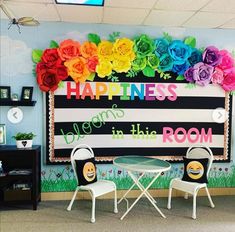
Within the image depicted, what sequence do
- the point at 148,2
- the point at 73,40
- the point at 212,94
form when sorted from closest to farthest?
1. the point at 148,2
2. the point at 73,40
3. the point at 212,94

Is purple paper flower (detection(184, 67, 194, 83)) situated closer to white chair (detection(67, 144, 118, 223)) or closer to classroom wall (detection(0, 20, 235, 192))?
classroom wall (detection(0, 20, 235, 192))

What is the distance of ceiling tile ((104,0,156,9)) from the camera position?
10.3ft

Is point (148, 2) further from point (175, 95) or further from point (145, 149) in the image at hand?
point (145, 149)

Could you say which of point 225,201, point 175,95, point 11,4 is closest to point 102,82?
point 175,95

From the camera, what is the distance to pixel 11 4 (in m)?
3.26

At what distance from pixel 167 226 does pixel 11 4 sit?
3163mm

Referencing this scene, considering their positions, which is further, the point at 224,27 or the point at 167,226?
the point at 224,27

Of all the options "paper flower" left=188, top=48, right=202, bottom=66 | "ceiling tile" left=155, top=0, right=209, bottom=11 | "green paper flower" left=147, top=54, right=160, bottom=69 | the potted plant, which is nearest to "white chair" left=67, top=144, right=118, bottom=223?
the potted plant

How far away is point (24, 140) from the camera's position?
3.63 meters

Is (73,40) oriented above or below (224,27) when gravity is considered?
below

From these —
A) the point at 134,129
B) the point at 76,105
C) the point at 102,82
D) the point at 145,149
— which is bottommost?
the point at 145,149

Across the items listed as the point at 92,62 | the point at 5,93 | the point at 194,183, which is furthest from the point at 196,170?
the point at 5,93

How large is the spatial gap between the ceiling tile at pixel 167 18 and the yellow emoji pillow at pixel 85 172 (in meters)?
2.08

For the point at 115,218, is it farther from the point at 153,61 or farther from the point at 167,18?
the point at 167,18
